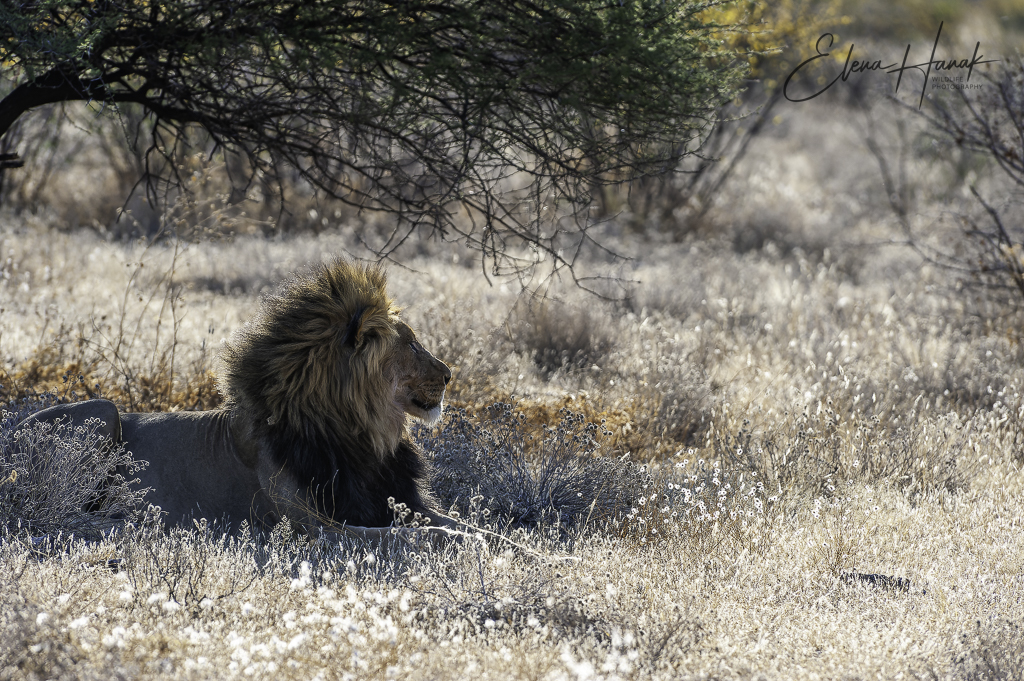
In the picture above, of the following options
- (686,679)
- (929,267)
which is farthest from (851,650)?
(929,267)

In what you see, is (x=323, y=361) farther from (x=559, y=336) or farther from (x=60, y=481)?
(x=559, y=336)

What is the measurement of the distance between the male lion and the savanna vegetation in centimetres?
22

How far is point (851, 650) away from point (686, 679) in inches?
29.0

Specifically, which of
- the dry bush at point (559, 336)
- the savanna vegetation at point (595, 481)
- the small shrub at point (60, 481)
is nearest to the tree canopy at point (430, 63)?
the savanna vegetation at point (595, 481)

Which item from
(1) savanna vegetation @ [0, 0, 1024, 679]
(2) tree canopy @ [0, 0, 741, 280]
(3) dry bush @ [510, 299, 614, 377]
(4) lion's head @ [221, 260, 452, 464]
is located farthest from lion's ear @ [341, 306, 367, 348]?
(3) dry bush @ [510, 299, 614, 377]

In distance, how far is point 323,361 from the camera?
4.74 m

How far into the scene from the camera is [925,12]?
44.0 metres

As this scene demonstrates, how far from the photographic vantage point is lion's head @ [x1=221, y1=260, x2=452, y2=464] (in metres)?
4.72

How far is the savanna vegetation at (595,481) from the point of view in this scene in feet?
12.1

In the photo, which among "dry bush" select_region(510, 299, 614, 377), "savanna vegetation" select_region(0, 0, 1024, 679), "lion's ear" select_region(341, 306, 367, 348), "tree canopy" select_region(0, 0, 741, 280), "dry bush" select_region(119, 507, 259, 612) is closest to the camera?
"savanna vegetation" select_region(0, 0, 1024, 679)

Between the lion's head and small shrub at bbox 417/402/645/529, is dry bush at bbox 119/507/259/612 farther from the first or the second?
small shrub at bbox 417/402/645/529

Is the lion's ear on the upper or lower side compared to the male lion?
upper

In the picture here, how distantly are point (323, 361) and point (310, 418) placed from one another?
0.95 feet

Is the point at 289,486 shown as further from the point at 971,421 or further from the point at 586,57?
the point at 971,421
